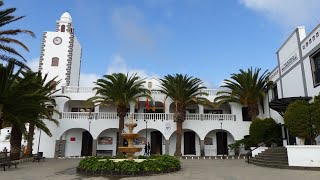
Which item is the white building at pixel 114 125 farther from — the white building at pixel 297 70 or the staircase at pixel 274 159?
the staircase at pixel 274 159

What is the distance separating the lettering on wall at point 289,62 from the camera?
22.8 metres

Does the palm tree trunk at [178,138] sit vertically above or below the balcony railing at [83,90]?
below

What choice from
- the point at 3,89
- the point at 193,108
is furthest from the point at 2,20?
the point at 193,108

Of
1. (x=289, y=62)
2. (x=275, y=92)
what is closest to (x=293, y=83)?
(x=289, y=62)

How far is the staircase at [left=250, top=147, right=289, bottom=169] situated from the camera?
1661cm

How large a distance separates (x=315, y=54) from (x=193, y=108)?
56.7 feet

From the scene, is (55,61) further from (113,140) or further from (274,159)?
(274,159)

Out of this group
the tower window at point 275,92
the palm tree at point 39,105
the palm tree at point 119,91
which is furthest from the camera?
the palm tree at point 119,91

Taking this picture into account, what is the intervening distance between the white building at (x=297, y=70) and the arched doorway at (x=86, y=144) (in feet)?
68.1

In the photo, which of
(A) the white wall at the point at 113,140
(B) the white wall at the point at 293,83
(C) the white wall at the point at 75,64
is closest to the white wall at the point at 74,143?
(A) the white wall at the point at 113,140

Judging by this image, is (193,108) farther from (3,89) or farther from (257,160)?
(3,89)

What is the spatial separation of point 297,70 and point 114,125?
18879 millimetres

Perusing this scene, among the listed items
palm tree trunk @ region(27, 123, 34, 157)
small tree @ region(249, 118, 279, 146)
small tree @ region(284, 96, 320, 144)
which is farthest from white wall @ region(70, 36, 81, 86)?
small tree @ region(284, 96, 320, 144)

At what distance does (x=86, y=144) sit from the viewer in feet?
109
